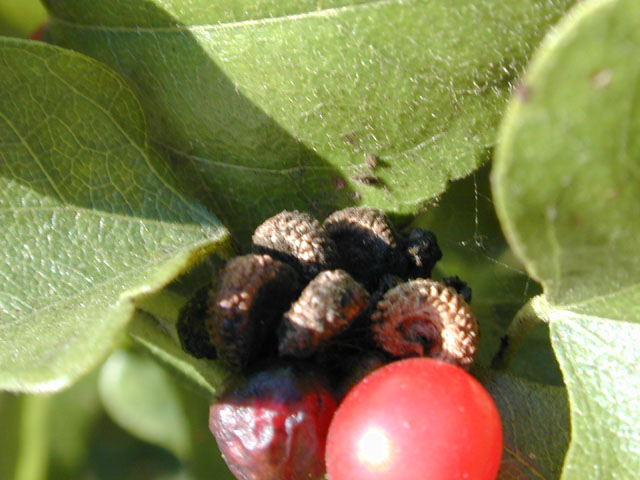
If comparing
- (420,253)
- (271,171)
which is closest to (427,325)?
(420,253)

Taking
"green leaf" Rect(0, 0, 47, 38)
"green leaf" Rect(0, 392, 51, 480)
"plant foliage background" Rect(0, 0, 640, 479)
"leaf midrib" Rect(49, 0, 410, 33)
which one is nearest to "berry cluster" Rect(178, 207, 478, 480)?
"plant foliage background" Rect(0, 0, 640, 479)

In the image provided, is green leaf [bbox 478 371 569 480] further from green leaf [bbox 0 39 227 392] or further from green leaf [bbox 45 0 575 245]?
green leaf [bbox 0 39 227 392]

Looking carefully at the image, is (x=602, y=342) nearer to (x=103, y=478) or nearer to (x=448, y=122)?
(x=448, y=122)

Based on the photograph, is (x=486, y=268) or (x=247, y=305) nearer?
(x=247, y=305)

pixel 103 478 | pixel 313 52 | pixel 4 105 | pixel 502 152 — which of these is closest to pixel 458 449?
pixel 502 152

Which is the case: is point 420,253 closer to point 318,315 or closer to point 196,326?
point 318,315

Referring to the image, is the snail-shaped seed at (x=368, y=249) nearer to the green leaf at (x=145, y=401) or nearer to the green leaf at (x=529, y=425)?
the green leaf at (x=529, y=425)
